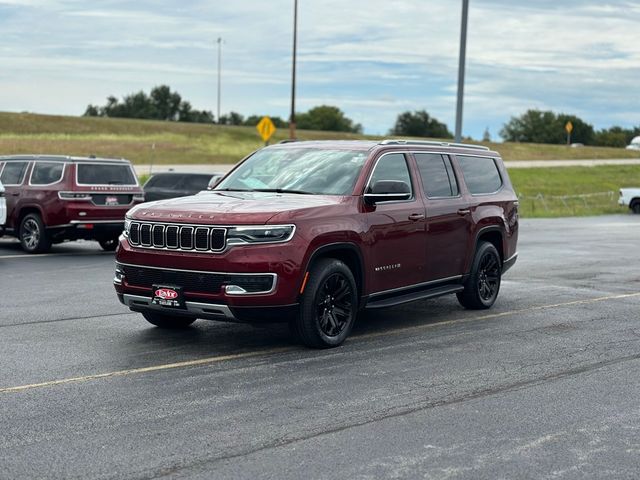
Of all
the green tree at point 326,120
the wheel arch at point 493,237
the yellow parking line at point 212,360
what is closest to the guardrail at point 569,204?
the wheel arch at point 493,237

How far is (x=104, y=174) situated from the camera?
59.8ft

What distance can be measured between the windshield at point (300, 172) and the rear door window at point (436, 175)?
92 centimetres

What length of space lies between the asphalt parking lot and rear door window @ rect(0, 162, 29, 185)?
281 inches

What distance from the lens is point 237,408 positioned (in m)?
6.59

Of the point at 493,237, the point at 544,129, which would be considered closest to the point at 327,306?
the point at 493,237

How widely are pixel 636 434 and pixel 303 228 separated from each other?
3.28 metres

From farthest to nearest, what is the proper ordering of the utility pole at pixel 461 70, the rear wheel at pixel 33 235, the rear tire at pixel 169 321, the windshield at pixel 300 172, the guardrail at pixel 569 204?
the guardrail at pixel 569 204, the utility pole at pixel 461 70, the rear wheel at pixel 33 235, the rear tire at pixel 169 321, the windshield at pixel 300 172

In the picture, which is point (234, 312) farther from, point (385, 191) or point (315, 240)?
point (385, 191)

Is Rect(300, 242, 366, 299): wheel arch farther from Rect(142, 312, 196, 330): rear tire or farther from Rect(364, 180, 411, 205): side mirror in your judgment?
Rect(142, 312, 196, 330): rear tire

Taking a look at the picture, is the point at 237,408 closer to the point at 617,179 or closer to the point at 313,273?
the point at 313,273

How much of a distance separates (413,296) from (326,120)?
129 meters

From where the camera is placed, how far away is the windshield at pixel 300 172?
9297mm

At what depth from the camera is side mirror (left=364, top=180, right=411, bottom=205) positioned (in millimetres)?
8977

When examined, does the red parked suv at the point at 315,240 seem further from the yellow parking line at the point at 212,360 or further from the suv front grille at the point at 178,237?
the yellow parking line at the point at 212,360
